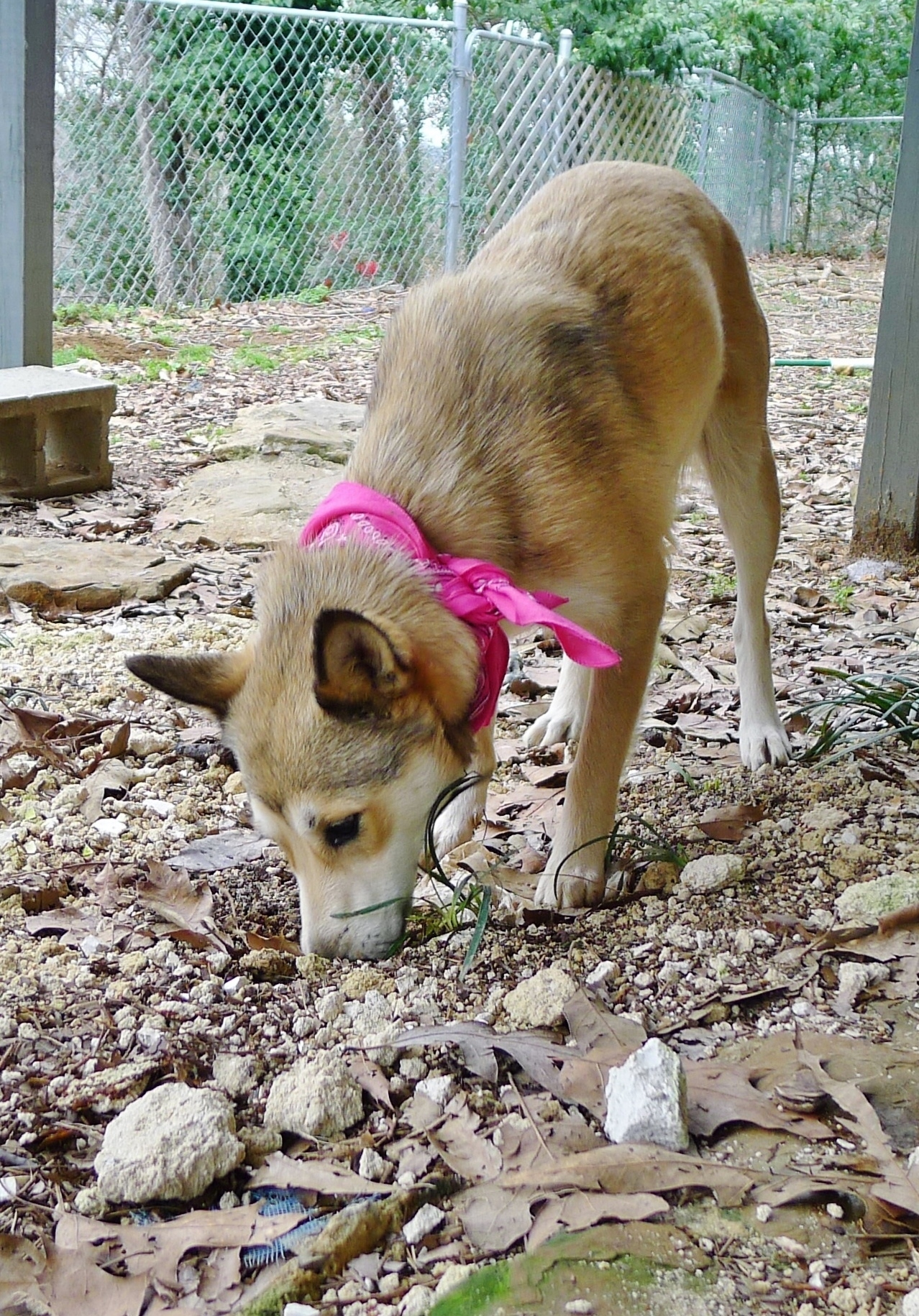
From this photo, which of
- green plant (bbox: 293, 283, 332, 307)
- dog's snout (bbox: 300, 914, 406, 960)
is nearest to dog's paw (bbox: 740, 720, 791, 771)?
dog's snout (bbox: 300, 914, 406, 960)

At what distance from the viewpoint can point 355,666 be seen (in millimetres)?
2527

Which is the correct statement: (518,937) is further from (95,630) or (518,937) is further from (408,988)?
(95,630)

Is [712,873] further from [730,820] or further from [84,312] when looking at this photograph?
[84,312]

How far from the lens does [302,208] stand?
1316 centimetres

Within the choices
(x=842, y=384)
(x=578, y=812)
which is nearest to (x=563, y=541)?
(x=578, y=812)

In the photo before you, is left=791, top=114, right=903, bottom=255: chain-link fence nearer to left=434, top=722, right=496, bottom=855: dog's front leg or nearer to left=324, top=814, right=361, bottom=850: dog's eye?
left=434, top=722, right=496, bottom=855: dog's front leg

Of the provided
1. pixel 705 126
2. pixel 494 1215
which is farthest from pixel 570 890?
pixel 705 126

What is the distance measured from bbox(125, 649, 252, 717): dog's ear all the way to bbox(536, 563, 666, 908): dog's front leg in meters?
0.95

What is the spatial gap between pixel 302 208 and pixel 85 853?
11328mm

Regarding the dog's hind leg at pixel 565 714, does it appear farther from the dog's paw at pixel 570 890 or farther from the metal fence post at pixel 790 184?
the metal fence post at pixel 790 184

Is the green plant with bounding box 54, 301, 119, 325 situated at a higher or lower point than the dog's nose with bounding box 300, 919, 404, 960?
higher

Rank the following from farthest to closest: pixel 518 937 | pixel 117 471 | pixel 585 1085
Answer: pixel 117 471 < pixel 518 937 < pixel 585 1085

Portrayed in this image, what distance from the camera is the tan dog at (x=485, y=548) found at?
2662mm

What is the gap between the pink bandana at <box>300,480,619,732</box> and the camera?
268cm
